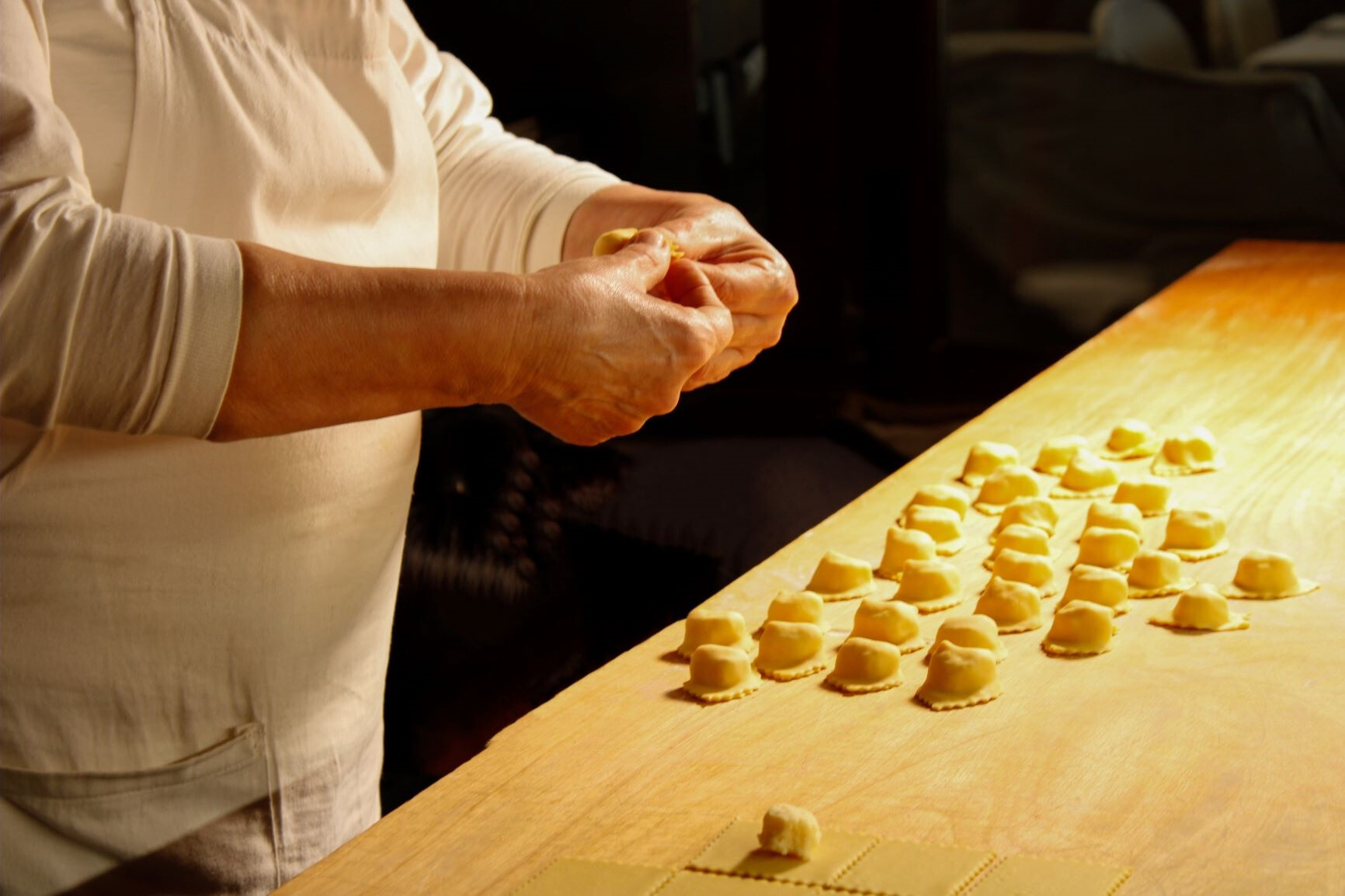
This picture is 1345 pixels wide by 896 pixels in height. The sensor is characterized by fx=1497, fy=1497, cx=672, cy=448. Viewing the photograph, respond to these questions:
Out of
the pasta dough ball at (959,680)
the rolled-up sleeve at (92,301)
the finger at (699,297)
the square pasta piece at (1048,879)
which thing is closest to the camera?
the square pasta piece at (1048,879)

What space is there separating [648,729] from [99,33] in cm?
75

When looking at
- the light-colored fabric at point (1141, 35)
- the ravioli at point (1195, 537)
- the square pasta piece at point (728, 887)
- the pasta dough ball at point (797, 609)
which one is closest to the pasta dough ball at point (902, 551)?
the pasta dough ball at point (797, 609)

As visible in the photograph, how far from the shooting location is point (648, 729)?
1.22 meters

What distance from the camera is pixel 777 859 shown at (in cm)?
102

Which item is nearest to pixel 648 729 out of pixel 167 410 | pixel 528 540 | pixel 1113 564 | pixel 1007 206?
pixel 167 410

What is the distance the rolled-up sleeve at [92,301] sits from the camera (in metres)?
1.08

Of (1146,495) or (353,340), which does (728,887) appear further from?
(1146,495)

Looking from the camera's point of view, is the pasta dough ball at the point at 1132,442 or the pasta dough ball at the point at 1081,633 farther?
the pasta dough ball at the point at 1132,442

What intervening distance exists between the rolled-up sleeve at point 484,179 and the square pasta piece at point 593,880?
0.92m

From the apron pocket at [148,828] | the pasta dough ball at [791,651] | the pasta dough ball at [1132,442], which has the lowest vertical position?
the apron pocket at [148,828]

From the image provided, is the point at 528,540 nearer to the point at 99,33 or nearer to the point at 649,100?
the point at 649,100

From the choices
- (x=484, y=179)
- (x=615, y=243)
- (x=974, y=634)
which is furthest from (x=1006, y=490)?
(x=484, y=179)

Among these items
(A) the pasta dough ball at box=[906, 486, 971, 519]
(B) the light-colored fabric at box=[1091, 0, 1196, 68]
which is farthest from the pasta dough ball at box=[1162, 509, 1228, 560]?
(B) the light-colored fabric at box=[1091, 0, 1196, 68]

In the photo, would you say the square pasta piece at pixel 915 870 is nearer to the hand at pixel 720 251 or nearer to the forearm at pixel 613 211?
the hand at pixel 720 251
